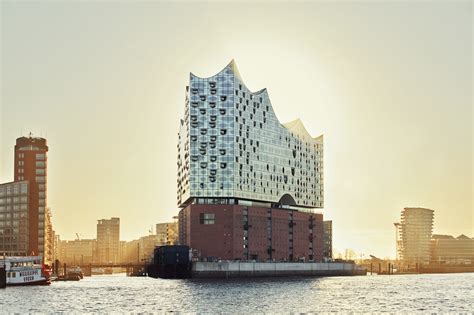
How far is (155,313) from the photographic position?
10981cm

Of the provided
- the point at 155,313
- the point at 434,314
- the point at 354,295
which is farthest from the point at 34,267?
the point at 434,314

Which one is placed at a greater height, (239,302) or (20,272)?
(20,272)

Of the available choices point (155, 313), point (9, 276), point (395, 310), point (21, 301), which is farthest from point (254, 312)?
point (9, 276)

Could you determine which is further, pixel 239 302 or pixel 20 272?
pixel 20 272

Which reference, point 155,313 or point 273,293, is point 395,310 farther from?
point 273,293

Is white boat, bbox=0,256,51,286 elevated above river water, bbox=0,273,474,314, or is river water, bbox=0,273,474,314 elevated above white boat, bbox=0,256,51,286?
white boat, bbox=0,256,51,286

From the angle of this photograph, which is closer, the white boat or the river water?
the river water

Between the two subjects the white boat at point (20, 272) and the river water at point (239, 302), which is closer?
the river water at point (239, 302)

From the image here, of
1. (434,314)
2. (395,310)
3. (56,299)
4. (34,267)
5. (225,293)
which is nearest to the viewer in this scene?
(434,314)

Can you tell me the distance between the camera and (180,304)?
5012 inches

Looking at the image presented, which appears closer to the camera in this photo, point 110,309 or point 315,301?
point 110,309

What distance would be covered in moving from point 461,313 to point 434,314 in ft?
15.4

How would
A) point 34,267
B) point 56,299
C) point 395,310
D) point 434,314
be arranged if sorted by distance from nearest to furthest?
point 434,314
point 395,310
point 56,299
point 34,267

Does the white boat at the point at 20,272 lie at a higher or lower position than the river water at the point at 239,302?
higher
